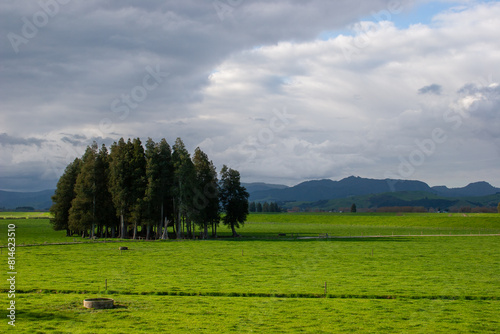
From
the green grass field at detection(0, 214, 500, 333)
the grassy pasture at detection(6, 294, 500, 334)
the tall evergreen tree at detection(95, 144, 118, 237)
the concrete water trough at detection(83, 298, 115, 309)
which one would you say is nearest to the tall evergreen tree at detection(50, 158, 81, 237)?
the tall evergreen tree at detection(95, 144, 118, 237)

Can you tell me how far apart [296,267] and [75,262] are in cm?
2688

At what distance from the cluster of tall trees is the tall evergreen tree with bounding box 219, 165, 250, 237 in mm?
247

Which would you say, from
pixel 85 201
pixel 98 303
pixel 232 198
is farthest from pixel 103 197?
pixel 98 303

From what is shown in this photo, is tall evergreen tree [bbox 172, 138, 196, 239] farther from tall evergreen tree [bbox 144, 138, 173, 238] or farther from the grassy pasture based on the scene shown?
the grassy pasture

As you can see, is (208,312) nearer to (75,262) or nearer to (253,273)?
(253,273)

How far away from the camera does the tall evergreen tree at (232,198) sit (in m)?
106

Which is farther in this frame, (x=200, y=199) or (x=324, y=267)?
(x=200, y=199)

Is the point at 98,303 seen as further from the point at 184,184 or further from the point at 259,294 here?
the point at 184,184

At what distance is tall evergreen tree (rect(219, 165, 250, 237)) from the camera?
349 feet

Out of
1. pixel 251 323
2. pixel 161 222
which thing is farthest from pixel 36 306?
pixel 161 222

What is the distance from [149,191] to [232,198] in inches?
916

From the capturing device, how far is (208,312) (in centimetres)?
2720

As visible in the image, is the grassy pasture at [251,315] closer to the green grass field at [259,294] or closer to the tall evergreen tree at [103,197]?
the green grass field at [259,294]

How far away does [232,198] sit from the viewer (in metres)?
107
